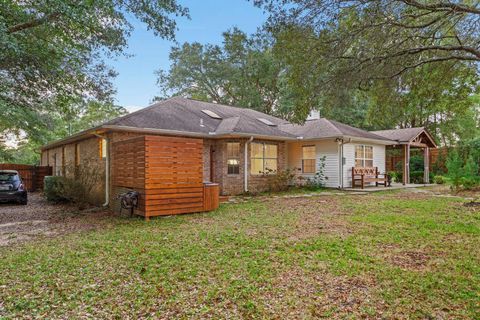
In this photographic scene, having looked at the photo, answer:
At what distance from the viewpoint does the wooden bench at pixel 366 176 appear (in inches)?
591

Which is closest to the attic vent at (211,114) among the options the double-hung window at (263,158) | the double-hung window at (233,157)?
the double-hung window at (233,157)

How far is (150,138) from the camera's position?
7.75 meters

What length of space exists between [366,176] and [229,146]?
750 centimetres

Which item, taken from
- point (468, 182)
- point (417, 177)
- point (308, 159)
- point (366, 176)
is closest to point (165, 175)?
point (308, 159)

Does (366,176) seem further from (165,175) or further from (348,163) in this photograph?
(165,175)

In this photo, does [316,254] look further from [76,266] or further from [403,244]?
[76,266]

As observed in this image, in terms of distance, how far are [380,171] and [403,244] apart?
42.6ft

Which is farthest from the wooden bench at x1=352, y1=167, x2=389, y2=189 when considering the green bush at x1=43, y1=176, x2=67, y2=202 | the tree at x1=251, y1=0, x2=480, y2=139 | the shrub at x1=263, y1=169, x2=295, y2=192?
the green bush at x1=43, y1=176, x2=67, y2=202

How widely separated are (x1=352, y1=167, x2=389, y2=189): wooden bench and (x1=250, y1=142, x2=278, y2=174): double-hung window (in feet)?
13.0

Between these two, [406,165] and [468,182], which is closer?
[468,182]

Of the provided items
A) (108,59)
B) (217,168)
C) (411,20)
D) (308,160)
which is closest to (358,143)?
(308,160)

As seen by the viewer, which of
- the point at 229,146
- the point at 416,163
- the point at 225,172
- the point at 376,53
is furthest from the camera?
the point at 416,163

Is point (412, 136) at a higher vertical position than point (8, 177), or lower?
higher

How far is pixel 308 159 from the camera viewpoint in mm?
15688
